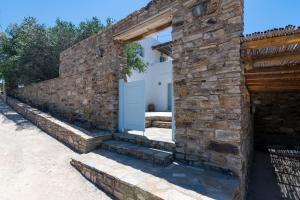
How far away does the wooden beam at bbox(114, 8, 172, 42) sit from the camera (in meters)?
4.45

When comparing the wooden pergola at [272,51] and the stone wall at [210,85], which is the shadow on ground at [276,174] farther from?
the wooden pergola at [272,51]

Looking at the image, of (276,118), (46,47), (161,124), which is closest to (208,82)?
(161,124)

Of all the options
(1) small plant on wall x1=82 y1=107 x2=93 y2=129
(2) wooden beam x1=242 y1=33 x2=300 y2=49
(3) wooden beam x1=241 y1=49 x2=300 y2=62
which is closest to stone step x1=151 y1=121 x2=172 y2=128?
(1) small plant on wall x1=82 y1=107 x2=93 y2=129

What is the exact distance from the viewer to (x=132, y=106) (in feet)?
18.1

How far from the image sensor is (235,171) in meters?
3.22

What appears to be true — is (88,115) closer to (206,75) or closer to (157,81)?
(206,75)

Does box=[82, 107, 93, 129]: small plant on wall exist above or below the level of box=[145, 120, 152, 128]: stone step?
above

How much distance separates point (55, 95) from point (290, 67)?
28.1 feet

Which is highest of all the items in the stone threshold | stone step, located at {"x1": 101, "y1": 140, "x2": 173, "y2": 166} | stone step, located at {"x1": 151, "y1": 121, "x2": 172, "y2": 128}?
stone step, located at {"x1": 151, "y1": 121, "x2": 172, "y2": 128}

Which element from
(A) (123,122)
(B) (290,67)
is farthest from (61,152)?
(B) (290,67)

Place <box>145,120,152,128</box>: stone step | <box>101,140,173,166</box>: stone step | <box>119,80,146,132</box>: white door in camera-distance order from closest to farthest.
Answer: <box>101,140,173,166</box>: stone step → <box>119,80,146,132</box>: white door → <box>145,120,152,128</box>: stone step

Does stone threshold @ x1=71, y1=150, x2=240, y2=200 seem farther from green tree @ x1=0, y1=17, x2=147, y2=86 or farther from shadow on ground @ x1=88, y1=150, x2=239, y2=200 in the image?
green tree @ x1=0, y1=17, x2=147, y2=86

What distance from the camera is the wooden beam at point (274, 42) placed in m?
2.53

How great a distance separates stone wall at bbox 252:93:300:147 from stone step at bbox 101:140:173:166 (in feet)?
18.5
